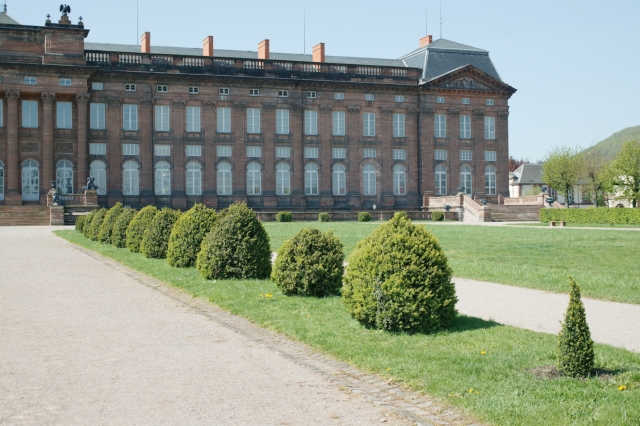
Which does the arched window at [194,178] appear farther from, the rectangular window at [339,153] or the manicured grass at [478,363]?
the manicured grass at [478,363]

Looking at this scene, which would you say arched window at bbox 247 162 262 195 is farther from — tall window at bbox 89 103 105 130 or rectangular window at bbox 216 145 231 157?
tall window at bbox 89 103 105 130

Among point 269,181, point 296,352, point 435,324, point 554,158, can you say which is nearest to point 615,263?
point 435,324

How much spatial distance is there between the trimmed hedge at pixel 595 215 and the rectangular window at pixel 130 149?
97.2ft

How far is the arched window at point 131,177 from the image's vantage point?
57.2m

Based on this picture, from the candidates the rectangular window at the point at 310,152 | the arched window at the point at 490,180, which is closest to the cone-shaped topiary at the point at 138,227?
the rectangular window at the point at 310,152

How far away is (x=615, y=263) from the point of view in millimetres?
18453

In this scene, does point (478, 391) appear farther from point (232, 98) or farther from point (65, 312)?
point (232, 98)

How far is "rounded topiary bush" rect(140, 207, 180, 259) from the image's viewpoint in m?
20.9

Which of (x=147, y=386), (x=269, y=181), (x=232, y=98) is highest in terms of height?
(x=232, y=98)


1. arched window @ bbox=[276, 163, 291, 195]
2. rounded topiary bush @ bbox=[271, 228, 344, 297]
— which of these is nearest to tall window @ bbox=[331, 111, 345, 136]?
arched window @ bbox=[276, 163, 291, 195]

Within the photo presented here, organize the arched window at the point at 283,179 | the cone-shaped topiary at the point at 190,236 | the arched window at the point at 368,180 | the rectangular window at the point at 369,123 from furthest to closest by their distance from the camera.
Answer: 1. the rectangular window at the point at 369,123
2. the arched window at the point at 368,180
3. the arched window at the point at 283,179
4. the cone-shaped topiary at the point at 190,236

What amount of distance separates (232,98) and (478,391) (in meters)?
54.5

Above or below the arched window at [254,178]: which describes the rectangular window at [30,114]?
above

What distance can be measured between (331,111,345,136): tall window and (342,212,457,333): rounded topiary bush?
52744 mm
